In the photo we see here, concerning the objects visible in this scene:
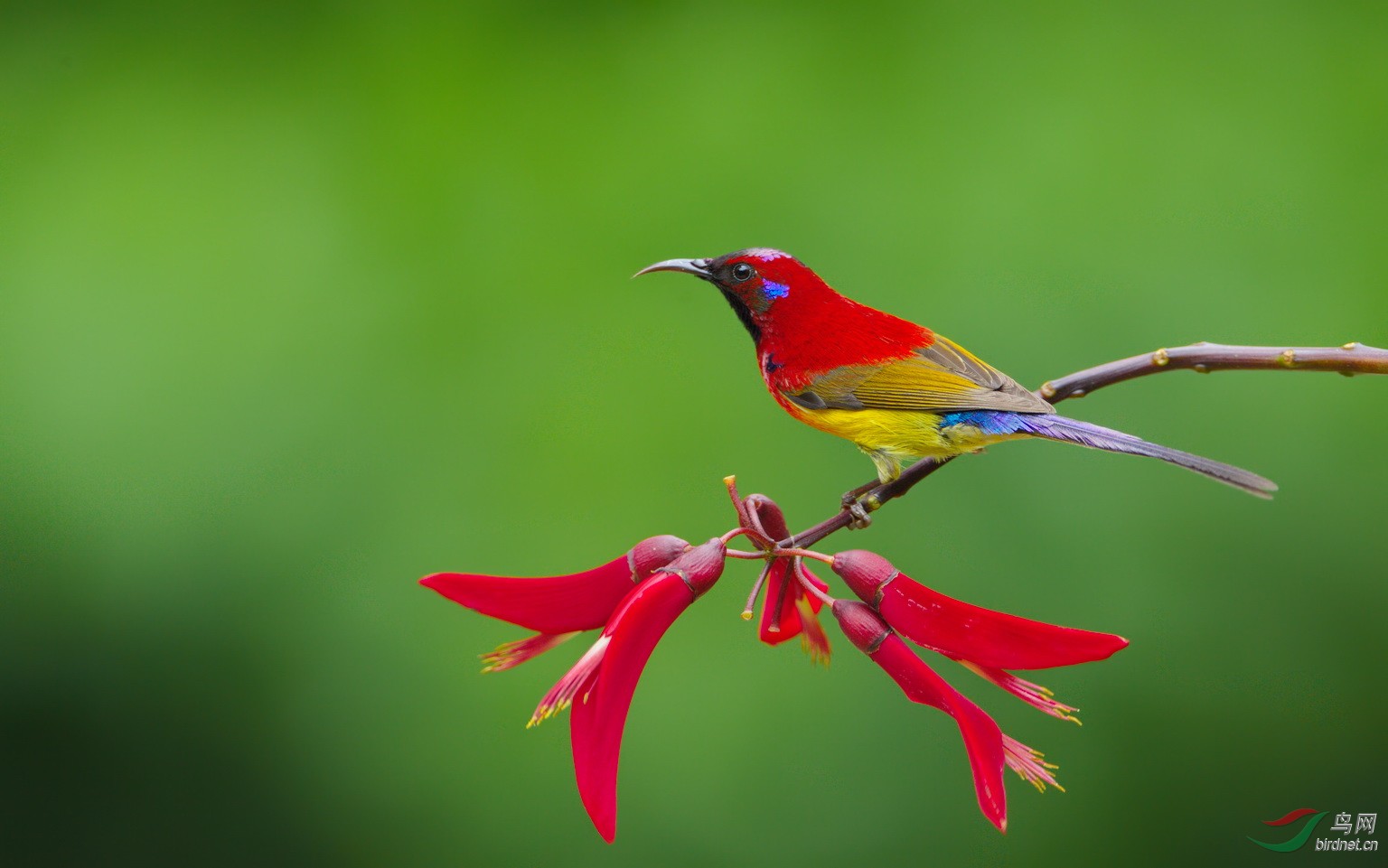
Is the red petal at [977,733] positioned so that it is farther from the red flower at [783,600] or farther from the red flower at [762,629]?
the red flower at [783,600]

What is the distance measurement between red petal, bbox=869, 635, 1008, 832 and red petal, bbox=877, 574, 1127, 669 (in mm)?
25

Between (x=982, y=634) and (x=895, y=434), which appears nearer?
(x=982, y=634)

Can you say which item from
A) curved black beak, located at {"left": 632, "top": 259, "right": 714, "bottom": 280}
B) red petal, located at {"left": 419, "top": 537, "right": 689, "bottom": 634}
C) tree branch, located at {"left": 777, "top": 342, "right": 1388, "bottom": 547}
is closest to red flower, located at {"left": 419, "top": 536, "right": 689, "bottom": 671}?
red petal, located at {"left": 419, "top": 537, "right": 689, "bottom": 634}

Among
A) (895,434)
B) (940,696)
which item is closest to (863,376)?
(895,434)

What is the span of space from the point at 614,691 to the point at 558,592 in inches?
4.6

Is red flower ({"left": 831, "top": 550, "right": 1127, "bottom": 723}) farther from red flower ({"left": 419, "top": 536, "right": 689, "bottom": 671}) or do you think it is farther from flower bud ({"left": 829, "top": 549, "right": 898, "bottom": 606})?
red flower ({"left": 419, "top": 536, "right": 689, "bottom": 671})

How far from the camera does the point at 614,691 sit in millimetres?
885

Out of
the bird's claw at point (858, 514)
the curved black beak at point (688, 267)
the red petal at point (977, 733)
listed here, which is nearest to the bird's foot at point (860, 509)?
the bird's claw at point (858, 514)

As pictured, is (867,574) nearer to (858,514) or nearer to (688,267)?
(858,514)

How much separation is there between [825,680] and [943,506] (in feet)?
1.45

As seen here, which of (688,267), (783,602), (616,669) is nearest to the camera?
(616,669)

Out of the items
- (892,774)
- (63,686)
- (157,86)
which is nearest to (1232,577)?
(892,774)

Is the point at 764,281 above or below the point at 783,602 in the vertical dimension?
above

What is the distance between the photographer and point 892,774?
2.34m
